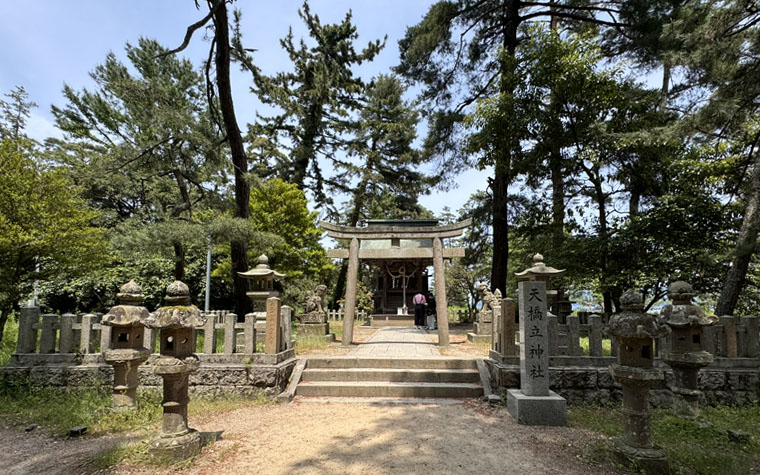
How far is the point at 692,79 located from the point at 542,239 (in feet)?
22.7

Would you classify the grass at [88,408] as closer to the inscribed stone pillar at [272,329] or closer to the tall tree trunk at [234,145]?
the inscribed stone pillar at [272,329]

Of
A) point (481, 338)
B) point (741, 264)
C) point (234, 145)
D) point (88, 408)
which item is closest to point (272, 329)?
point (88, 408)

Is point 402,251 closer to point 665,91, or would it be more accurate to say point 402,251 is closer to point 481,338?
point 481,338

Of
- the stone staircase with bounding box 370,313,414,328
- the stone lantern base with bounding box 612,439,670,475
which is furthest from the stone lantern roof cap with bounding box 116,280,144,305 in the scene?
the stone staircase with bounding box 370,313,414,328

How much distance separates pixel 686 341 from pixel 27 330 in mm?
10790

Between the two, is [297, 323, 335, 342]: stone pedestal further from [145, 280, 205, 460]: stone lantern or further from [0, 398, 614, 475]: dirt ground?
[145, 280, 205, 460]: stone lantern

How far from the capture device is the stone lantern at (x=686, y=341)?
5355 millimetres

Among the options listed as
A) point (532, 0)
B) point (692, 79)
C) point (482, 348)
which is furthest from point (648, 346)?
point (532, 0)

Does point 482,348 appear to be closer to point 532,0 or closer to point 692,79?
point 692,79

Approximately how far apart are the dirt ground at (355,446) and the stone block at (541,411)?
0.19 metres

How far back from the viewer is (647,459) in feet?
12.4

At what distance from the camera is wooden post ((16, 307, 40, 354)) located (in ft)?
20.9

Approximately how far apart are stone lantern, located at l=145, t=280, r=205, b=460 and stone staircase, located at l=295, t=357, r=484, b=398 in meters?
3.00

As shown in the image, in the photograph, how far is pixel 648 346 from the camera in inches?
167
